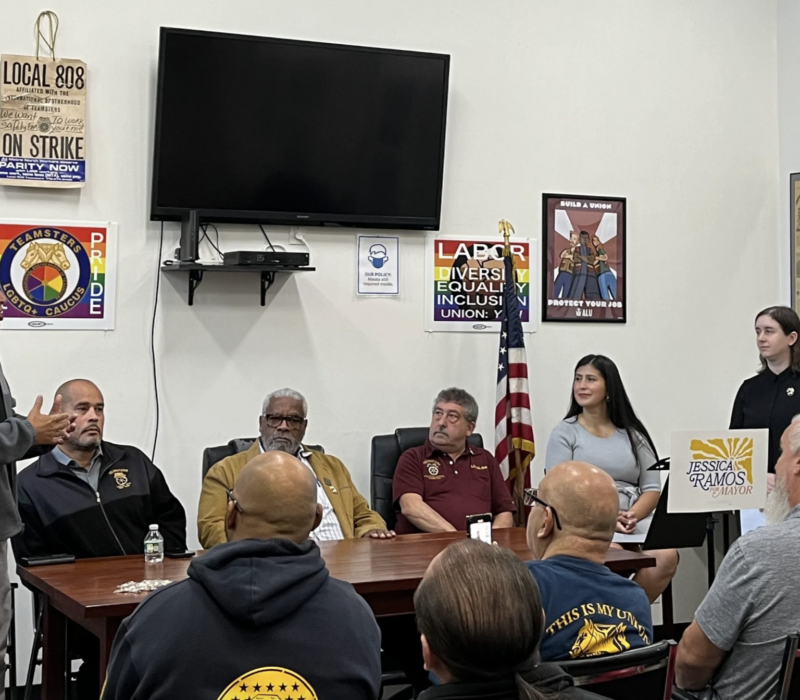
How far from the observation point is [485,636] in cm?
153

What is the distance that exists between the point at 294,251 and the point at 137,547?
1.65 m

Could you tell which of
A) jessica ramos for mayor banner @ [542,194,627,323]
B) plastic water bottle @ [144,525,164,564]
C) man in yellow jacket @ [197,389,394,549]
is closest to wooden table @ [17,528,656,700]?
plastic water bottle @ [144,525,164,564]

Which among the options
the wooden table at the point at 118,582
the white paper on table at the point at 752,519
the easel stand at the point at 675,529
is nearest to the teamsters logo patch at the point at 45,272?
the wooden table at the point at 118,582

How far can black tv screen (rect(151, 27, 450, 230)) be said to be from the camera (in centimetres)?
459

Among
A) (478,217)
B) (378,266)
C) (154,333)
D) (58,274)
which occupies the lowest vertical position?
(154,333)

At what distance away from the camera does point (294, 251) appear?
16.1 ft

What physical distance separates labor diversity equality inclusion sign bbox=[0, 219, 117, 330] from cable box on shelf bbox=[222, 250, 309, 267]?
1.86ft

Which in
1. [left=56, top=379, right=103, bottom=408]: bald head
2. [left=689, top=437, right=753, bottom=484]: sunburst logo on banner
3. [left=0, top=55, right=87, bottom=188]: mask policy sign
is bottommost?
[left=689, top=437, right=753, bottom=484]: sunburst logo on banner

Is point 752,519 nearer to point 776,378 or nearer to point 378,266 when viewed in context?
point 776,378

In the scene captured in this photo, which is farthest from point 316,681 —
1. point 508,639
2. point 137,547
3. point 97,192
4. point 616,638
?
point 97,192

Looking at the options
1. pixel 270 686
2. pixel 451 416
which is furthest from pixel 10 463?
pixel 451 416

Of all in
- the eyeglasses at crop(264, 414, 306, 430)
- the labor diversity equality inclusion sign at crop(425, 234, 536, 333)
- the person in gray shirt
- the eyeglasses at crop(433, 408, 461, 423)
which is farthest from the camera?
the labor diversity equality inclusion sign at crop(425, 234, 536, 333)

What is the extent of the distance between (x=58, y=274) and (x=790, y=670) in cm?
344

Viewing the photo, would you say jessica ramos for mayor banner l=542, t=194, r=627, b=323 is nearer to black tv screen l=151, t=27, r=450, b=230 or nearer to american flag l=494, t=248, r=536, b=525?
american flag l=494, t=248, r=536, b=525
